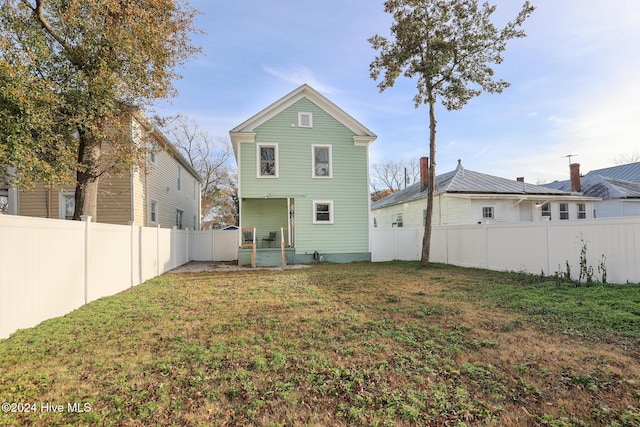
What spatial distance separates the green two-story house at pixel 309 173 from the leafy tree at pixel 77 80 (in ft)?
17.5

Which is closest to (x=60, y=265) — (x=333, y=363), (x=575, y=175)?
(x=333, y=363)

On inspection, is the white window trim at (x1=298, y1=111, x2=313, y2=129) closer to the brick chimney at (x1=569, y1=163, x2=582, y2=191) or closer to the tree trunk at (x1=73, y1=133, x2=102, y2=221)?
the tree trunk at (x1=73, y1=133, x2=102, y2=221)

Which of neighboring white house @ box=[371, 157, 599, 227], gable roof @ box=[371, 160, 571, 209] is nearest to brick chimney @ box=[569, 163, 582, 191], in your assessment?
neighboring white house @ box=[371, 157, 599, 227]

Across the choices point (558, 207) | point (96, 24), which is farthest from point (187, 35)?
point (558, 207)

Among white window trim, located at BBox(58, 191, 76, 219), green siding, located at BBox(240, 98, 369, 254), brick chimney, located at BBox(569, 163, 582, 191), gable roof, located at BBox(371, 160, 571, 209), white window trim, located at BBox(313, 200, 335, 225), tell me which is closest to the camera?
white window trim, located at BBox(58, 191, 76, 219)

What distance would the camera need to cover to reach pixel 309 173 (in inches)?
559

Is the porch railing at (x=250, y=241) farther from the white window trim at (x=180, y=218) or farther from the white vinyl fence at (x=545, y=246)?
the white vinyl fence at (x=545, y=246)

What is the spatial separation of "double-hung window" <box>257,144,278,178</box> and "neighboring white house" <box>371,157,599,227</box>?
8.28 metres

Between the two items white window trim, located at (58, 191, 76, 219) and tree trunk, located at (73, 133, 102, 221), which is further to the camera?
white window trim, located at (58, 191, 76, 219)

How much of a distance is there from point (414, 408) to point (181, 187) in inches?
743

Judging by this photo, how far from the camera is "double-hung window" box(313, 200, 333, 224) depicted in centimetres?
1421

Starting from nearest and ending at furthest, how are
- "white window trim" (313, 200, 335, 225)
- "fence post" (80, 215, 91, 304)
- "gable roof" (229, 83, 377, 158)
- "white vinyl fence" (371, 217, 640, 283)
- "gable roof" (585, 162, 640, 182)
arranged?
1. "fence post" (80, 215, 91, 304)
2. "white vinyl fence" (371, 217, 640, 283)
3. "gable roof" (229, 83, 377, 158)
4. "white window trim" (313, 200, 335, 225)
5. "gable roof" (585, 162, 640, 182)

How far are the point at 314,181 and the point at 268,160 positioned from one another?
2.24m

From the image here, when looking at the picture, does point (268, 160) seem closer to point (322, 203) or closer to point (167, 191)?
point (322, 203)
